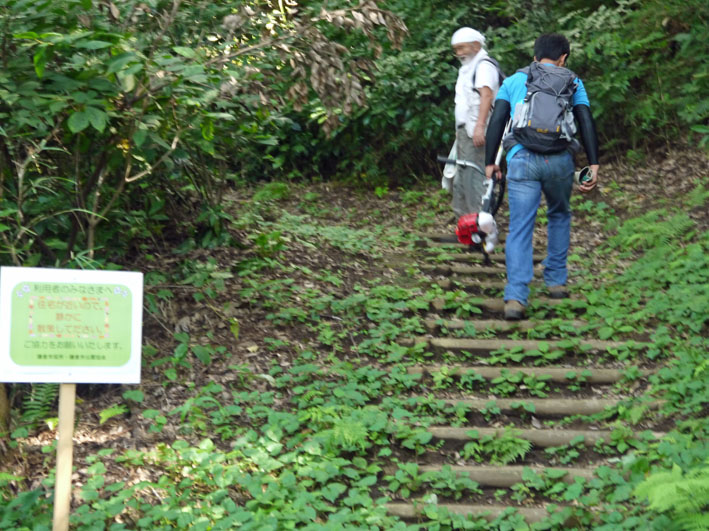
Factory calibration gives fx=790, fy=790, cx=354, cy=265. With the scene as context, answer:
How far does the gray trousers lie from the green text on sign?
4.75 metres

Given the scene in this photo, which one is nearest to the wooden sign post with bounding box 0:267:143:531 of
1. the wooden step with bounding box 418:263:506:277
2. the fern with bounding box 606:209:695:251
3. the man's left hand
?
the wooden step with bounding box 418:263:506:277

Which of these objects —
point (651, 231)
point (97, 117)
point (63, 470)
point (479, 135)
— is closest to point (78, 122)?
point (97, 117)

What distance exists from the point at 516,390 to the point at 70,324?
302 cm

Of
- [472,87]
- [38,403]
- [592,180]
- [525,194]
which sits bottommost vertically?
[38,403]

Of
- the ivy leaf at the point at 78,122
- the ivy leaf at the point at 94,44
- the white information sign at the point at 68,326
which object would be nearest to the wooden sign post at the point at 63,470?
the white information sign at the point at 68,326

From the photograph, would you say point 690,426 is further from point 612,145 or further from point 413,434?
point 612,145

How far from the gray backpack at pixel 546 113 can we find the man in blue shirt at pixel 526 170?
0.07 metres

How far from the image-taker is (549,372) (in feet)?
17.9

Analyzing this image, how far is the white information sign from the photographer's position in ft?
11.6

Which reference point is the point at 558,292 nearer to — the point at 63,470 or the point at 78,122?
the point at 78,122

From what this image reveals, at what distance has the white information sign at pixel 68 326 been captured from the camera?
3.53m

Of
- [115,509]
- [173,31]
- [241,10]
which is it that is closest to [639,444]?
[115,509]

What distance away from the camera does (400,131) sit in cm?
1116

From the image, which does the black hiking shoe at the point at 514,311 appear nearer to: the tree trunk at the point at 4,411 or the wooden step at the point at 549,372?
the wooden step at the point at 549,372
